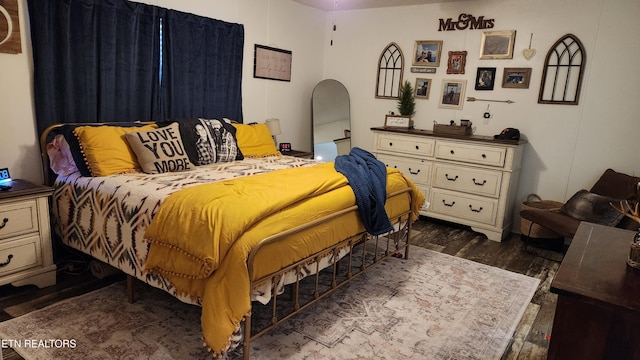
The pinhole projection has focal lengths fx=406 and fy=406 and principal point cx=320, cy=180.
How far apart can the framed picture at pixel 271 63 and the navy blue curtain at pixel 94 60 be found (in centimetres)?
125

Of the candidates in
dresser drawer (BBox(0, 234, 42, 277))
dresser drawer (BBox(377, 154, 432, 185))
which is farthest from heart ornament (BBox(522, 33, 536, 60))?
dresser drawer (BBox(0, 234, 42, 277))

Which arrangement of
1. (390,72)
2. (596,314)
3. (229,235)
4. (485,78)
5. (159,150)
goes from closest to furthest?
(596,314)
(229,235)
(159,150)
(485,78)
(390,72)

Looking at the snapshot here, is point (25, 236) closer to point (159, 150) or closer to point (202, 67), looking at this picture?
point (159, 150)

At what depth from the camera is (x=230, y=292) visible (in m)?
1.77

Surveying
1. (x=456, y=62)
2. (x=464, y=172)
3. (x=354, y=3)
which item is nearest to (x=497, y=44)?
(x=456, y=62)

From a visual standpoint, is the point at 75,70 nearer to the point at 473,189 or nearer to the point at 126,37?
the point at 126,37

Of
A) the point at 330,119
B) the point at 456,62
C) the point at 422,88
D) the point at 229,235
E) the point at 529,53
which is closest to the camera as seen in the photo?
the point at 229,235

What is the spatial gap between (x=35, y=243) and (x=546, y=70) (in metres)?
4.44

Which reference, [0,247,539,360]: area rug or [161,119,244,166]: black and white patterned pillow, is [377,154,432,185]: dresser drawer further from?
[161,119,244,166]: black and white patterned pillow

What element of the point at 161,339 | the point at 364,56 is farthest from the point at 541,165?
the point at 161,339

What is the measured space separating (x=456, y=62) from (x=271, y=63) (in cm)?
205

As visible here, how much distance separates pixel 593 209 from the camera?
335 cm

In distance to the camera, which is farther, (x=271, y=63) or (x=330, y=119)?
(x=330, y=119)

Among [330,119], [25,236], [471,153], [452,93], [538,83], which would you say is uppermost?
[538,83]
